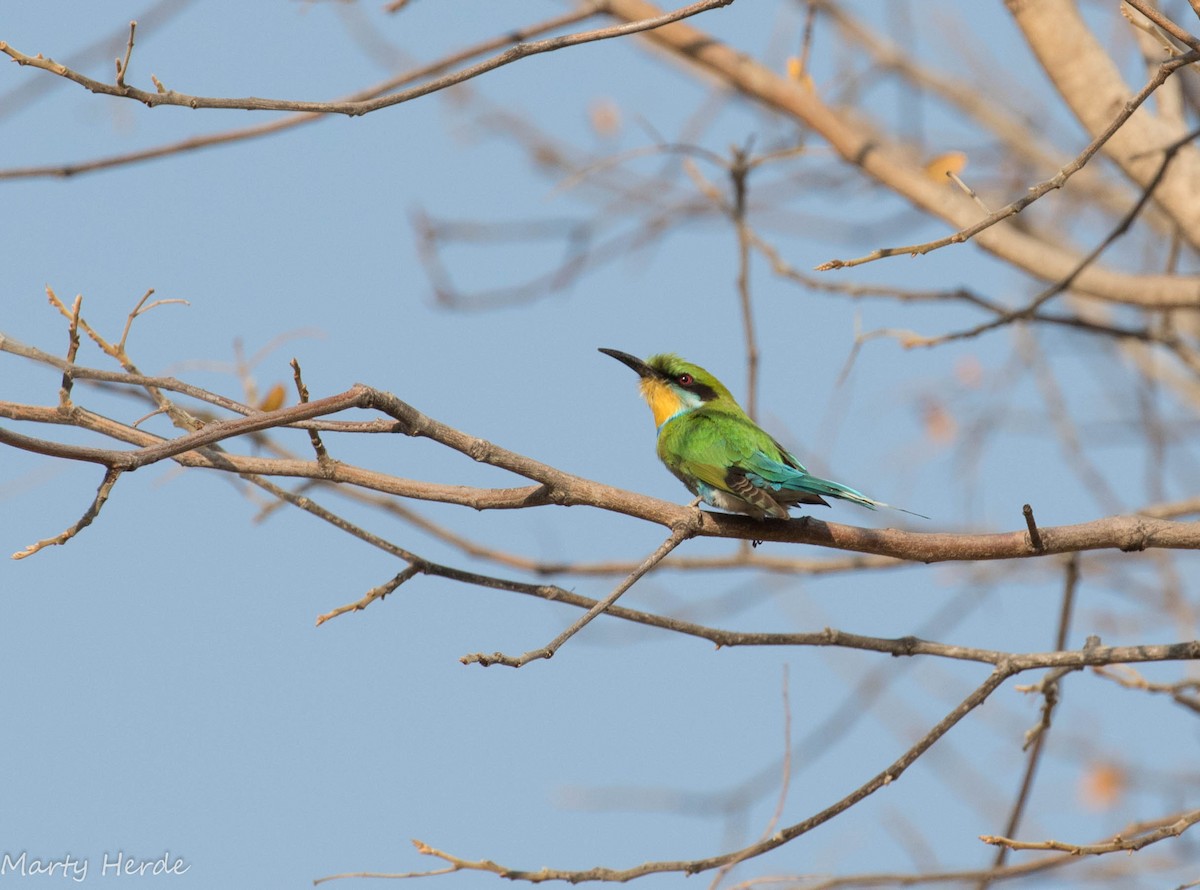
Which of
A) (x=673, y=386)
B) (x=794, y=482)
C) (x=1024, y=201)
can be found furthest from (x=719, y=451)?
(x=1024, y=201)

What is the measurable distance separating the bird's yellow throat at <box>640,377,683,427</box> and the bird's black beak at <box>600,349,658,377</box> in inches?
1.0

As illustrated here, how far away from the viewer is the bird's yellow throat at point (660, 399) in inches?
207

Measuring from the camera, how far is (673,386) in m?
5.28

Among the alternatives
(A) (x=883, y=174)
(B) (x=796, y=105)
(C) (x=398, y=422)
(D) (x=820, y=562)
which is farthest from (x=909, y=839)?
(C) (x=398, y=422)

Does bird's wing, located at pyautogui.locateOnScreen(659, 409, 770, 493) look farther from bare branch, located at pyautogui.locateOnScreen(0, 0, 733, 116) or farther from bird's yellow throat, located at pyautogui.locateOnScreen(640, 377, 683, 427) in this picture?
bare branch, located at pyautogui.locateOnScreen(0, 0, 733, 116)

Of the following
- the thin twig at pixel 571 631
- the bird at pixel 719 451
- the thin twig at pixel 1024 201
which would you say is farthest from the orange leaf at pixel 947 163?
the thin twig at pixel 571 631

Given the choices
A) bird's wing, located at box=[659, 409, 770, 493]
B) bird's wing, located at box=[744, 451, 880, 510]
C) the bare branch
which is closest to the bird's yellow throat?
bird's wing, located at box=[659, 409, 770, 493]

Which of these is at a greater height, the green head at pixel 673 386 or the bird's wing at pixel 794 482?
the green head at pixel 673 386

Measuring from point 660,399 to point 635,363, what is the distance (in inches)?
7.4

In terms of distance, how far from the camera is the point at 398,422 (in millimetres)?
2594

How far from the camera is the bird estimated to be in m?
3.79

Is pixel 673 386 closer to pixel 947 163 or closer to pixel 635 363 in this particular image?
pixel 635 363

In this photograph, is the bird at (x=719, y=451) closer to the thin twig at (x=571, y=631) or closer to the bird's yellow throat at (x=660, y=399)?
the bird's yellow throat at (x=660, y=399)

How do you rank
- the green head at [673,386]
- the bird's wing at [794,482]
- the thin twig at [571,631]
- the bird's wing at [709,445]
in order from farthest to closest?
the green head at [673,386], the bird's wing at [709,445], the bird's wing at [794,482], the thin twig at [571,631]
